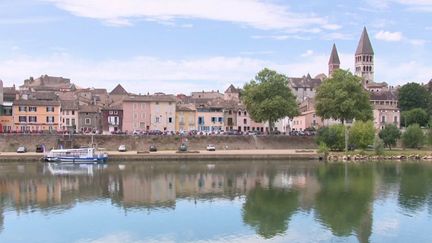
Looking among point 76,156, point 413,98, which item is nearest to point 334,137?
point 76,156

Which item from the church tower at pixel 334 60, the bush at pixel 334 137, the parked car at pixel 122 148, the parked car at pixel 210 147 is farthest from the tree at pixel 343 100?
the church tower at pixel 334 60

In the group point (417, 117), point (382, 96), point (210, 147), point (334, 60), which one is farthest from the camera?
point (334, 60)

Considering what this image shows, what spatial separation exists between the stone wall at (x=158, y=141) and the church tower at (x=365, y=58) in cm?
7411

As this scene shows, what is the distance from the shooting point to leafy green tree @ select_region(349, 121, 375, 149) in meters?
75.2

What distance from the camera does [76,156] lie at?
2734 inches

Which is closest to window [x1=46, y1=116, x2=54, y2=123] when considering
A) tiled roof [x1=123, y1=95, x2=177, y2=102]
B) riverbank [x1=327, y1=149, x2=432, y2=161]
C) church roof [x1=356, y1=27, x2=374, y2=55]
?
tiled roof [x1=123, y1=95, x2=177, y2=102]

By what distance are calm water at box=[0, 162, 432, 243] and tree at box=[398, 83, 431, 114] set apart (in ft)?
161

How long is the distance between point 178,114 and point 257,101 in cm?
1556

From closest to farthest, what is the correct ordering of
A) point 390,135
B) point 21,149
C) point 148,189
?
1. point 148,189
2. point 21,149
3. point 390,135

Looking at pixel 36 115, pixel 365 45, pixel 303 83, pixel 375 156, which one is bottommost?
pixel 375 156

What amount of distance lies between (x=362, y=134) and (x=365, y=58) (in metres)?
80.4

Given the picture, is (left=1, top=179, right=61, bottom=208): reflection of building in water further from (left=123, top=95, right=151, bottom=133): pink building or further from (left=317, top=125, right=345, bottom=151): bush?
(left=123, top=95, right=151, bottom=133): pink building

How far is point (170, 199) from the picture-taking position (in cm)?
4175

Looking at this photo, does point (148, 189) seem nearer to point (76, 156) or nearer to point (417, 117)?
point (76, 156)
